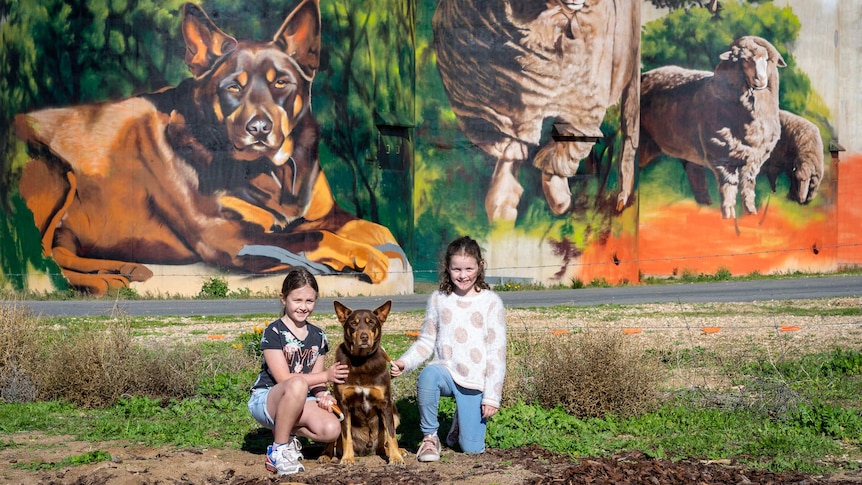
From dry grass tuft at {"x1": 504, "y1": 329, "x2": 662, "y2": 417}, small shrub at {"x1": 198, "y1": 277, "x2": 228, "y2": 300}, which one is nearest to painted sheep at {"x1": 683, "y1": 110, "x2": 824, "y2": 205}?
small shrub at {"x1": 198, "y1": 277, "x2": 228, "y2": 300}

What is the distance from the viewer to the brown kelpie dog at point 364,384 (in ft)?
25.2

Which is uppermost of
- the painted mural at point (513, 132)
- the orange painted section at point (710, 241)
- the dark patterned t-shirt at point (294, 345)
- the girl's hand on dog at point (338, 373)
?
the painted mural at point (513, 132)

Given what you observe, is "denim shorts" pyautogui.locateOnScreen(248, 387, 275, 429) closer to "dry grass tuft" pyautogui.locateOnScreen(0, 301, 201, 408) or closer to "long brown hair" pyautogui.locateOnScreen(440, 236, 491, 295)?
"long brown hair" pyautogui.locateOnScreen(440, 236, 491, 295)

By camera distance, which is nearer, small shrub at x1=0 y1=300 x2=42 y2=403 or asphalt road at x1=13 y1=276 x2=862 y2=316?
small shrub at x1=0 y1=300 x2=42 y2=403

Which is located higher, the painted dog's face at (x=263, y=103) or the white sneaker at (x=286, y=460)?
the painted dog's face at (x=263, y=103)

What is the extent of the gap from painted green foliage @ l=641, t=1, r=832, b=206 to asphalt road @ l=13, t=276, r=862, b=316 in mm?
8282

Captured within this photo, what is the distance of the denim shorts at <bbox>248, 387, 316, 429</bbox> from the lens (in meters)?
7.94

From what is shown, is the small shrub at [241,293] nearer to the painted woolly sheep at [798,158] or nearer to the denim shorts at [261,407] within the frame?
the denim shorts at [261,407]

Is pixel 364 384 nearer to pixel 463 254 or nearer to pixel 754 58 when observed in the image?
pixel 463 254

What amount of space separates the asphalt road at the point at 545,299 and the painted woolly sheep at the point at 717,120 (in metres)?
6.63

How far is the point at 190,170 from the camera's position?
79.6 ft

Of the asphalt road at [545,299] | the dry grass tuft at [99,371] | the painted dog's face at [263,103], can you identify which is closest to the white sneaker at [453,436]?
the dry grass tuft at [99,371]

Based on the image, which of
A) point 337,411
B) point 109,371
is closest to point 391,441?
point 337,411

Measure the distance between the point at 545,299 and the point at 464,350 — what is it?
16252 mm
